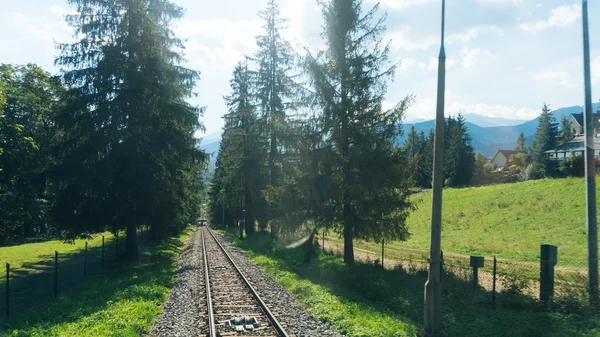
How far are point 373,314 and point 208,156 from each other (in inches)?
595

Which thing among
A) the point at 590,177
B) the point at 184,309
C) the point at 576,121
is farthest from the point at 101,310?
the point at 576,121

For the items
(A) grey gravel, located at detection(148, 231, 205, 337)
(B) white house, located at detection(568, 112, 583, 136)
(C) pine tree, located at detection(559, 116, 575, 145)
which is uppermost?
(B) white house, located at detection(568, 112, 583, 136)

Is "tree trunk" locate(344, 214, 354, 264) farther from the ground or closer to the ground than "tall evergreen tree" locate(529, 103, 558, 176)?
closer to the ground

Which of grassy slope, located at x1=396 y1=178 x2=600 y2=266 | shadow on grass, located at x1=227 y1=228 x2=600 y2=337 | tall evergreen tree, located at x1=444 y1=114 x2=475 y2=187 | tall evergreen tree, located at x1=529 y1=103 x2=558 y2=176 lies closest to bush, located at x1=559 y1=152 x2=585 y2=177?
grassy slope, located at x1=396 y1=178 x2=600 y2=266

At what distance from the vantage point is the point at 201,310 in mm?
11055

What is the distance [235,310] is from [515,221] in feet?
102

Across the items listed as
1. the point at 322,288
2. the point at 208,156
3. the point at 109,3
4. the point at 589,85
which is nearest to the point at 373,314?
the point at 322,288

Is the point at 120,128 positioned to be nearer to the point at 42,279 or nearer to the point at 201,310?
the point at 42,279

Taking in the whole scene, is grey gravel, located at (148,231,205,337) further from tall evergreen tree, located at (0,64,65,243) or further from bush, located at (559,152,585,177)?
bush, located at (559,152,585,177)

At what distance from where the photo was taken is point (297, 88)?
18219 mm

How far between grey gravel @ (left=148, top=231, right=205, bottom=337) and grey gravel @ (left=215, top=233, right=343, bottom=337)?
200 cm

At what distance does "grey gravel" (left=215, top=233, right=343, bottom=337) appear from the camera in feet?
30.5

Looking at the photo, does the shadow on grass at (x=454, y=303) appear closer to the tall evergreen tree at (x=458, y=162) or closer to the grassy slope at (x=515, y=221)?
the grassy slope at (x=515, y=221)

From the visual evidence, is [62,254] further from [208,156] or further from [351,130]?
[351,130]
